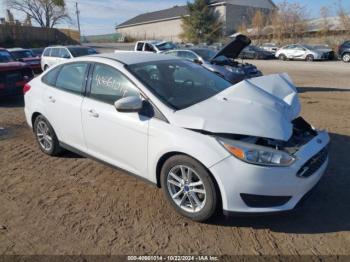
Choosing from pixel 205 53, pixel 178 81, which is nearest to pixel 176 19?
pixel 205 53

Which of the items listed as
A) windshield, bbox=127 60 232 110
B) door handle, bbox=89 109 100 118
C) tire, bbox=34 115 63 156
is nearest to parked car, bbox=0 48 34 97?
tire, bbox=34 115 63 156

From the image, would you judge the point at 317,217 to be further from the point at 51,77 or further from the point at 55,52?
the point at 55,52

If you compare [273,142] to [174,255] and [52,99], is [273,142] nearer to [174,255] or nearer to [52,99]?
[174,255]

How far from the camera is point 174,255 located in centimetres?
289

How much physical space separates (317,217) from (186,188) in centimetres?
141

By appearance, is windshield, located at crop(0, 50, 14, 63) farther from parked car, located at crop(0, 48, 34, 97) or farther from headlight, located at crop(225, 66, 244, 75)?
headlight, located at crop(225, 66, 244, 75)

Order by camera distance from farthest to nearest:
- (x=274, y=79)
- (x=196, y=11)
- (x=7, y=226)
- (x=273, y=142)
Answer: (x=196, y=11), (x=274, y=79), (x=7, y=226), (x=273, y=142)

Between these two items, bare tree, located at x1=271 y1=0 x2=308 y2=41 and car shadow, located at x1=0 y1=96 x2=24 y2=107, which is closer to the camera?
car shadow, located at x1=0 y1=96 x2=24 y2=107

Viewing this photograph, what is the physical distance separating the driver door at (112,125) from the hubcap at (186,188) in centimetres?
39

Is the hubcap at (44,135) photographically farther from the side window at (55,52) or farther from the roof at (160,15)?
the roof at (160,15)

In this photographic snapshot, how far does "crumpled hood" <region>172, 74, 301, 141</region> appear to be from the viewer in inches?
120

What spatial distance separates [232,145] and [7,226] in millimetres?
2463

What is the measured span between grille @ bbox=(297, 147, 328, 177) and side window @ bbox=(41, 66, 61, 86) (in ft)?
11.8

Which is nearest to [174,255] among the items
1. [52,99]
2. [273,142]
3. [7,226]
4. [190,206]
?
[190,206]
